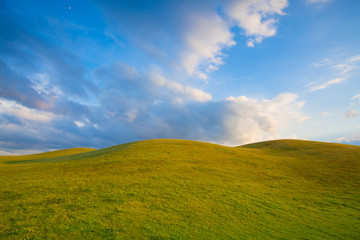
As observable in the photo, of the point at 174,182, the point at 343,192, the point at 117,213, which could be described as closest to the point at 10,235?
the point at 117,213

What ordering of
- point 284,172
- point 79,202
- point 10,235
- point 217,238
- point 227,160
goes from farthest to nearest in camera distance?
point 227,160 < point 284,172 < point 79,202 < point 217,238 < point 10,235

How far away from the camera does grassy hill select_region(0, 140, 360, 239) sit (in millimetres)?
10820

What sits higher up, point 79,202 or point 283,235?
point 79,202

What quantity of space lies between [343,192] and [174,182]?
1988 centimetres

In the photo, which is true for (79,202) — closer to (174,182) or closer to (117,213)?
(117,213)

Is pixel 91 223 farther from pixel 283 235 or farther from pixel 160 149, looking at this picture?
pixel 160 149

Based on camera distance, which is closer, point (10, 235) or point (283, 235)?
point (10, 235)

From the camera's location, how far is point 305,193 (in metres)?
19.6

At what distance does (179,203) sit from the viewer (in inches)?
571

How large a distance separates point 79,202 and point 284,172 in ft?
91.8

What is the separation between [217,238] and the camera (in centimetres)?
1037

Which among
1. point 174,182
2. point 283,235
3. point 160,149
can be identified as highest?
point 160,149

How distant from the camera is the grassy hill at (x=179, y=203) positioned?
10.8 m

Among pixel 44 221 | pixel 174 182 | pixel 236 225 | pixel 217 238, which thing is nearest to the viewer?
pixel 217 238
